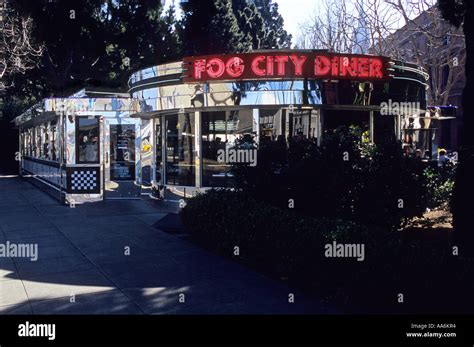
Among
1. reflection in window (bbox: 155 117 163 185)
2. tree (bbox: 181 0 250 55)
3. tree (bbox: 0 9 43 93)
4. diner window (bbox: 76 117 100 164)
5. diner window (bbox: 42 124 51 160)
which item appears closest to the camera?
reflection in window (bbox: 155 117 163 185)

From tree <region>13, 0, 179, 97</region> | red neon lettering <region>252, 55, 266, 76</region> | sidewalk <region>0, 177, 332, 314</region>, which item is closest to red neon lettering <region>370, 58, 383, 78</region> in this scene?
red neon lettering <region>252, 55, 266, 76</region>

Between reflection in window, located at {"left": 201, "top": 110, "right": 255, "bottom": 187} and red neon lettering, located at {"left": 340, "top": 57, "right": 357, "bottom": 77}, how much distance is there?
2243 mm

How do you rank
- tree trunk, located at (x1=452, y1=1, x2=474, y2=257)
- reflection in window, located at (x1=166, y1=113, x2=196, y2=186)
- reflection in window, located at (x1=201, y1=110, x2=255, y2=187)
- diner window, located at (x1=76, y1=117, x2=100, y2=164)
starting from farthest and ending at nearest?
diner window, located at (x1=76, y1=117, x2=100, y2=164) < reflection in window, located at (x1=166, y1=113, x2=196, y2=186) < reflection in window, located at (x1=201, y1=110, x2=255, y2=187) < tree trunk, located at (x1=452, y1=1, x2=474, y2=257)

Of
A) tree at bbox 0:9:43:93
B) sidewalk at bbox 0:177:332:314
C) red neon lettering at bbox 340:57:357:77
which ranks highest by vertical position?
tree at bbox 0:9:43:93

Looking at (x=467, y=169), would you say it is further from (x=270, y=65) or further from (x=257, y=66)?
(x=257, y=66)

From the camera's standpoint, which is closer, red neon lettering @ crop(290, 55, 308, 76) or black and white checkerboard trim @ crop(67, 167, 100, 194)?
red neon lettering @ crop(290, 55, 308, 76)

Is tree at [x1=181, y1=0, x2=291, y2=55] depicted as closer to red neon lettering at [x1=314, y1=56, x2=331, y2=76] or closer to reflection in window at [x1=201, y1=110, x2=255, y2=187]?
reflection in window at [x1=201, y1=110, x2=255, y2=187]

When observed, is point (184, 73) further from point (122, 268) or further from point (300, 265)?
point (300, 265)

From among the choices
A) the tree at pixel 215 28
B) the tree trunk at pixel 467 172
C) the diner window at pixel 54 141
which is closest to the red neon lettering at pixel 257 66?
the tree trunk at pixel 467 172

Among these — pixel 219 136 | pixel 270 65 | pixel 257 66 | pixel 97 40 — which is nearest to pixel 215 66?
pixel 257 66

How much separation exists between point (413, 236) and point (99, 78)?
23844 millimetres

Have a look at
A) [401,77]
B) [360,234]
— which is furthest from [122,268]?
[401,77]

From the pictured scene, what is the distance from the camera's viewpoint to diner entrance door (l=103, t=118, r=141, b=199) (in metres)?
14.7

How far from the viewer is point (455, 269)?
4.80 meters
